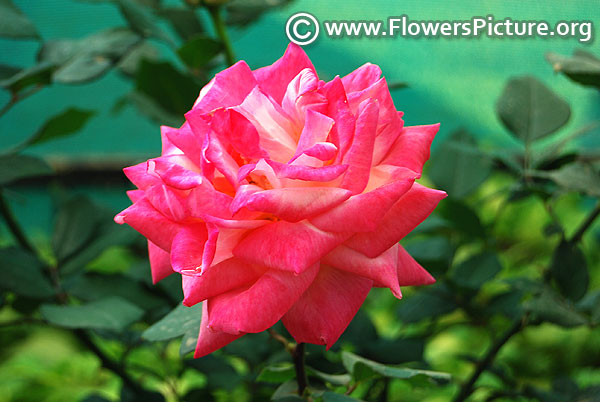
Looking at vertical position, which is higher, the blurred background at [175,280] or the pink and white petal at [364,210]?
the pink and white petal at [364,210]

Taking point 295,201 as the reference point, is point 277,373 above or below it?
below

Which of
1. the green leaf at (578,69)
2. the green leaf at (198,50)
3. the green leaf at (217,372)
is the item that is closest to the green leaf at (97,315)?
the green leaf at (217,372)

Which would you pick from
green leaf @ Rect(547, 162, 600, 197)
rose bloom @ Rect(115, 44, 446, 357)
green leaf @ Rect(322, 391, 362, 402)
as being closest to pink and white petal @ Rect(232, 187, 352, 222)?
rose bloom @ Rect(115, 44, 446, 357)

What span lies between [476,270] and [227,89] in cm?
31

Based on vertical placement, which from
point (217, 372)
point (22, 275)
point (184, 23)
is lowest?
point (217, 372)

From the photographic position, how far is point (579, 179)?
15.3 inches

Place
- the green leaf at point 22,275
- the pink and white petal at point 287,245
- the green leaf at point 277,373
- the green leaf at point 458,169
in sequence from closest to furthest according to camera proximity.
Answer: the pink and white petal at point 287,245 → the green leaf at point 277,373 → the green leaf at point 22,275 → the green leaf at point 458,169

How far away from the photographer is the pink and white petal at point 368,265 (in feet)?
0.77

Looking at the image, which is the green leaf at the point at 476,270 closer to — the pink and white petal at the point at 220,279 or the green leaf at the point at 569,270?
the green leaf at the point at 569,270

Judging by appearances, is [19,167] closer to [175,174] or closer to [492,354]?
[175,174]

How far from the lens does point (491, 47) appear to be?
135 cm

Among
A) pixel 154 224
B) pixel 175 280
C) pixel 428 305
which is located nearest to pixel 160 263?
pixel 154 224

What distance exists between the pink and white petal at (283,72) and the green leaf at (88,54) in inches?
8.5

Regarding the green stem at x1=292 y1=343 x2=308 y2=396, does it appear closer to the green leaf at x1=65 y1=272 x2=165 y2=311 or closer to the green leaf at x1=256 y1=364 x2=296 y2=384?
the green leaf at x1=256 y1=364 x2=296 y2=384
